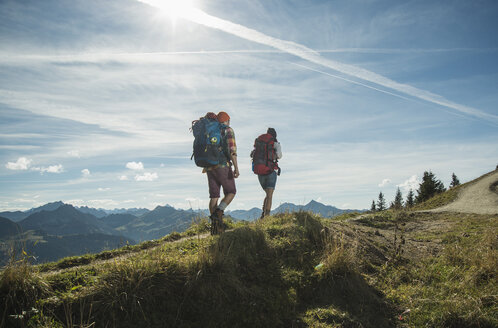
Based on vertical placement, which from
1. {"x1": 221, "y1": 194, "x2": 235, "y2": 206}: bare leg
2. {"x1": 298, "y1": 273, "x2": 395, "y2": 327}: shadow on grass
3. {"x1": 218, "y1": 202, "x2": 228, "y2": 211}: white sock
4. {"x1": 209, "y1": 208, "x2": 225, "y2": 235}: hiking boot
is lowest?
{"x1": 298, "y1": 273, "x2": 395, "y2": 327}: shadow on grass

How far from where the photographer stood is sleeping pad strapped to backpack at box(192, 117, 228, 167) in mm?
7012

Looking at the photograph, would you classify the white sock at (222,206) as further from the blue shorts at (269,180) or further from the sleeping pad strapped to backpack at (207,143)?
the blue shorts at (269,180)

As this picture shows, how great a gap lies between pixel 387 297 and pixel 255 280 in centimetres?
248

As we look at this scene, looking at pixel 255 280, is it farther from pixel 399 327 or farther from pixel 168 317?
pixel 399 327

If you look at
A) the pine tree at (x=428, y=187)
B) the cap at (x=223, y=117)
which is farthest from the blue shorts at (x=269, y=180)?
the pine tree at (x=428, y=187)

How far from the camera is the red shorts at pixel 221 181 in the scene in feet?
23.6

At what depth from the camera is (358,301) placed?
4871 millimetres

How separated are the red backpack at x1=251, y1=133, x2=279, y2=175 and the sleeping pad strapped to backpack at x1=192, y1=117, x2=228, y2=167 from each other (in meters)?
2.52

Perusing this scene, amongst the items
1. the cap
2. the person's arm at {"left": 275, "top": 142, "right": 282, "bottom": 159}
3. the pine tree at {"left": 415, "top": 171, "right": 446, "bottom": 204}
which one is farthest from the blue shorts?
the pine tree at {"left": 415, "top": 171, "right": 446, "bottom": 204}

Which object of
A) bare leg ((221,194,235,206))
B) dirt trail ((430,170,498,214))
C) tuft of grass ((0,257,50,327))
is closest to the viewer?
tuft of grass ((0,257,50,327))

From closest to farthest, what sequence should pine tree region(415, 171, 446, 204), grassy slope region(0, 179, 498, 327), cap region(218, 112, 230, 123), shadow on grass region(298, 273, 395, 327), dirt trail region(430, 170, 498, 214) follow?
grassy slope region(0, 179, 498, 327) < shadow on grass region(298, 273, 395, 327) < cap region(218, 112, 230, 123) < dirt trail region(430, 170, 498, 214) < pine tree region(415, 171, 446, 204)

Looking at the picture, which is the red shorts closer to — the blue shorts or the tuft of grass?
the blue shorts

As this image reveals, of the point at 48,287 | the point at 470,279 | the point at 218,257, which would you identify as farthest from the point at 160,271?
the point at 470,279

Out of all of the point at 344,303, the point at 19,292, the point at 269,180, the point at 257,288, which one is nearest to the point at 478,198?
the point at 269,180
